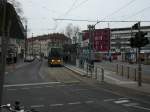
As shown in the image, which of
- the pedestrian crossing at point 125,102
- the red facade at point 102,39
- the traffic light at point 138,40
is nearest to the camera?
the pedestrian crossing at point 125,102

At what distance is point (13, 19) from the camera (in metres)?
5.71

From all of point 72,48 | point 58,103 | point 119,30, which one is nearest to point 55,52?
point 72,48

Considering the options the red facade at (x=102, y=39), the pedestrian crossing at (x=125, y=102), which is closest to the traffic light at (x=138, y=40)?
the pedestrian crossing at (x=125, y=102)

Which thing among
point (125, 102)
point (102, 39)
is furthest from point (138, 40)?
point (102, 39)

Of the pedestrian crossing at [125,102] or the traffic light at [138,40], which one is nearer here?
the pedestrian crossing at [125,102]

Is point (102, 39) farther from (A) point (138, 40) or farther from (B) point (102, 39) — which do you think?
(A) point (138, 40)

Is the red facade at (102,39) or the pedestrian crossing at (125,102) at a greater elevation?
the red facade at (102,39)

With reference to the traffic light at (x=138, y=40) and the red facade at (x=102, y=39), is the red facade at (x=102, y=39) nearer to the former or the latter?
the red facade at (x=102, y=39)

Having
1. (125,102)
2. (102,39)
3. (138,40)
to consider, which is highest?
(102,39)

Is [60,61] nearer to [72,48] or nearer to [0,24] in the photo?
[72,48]

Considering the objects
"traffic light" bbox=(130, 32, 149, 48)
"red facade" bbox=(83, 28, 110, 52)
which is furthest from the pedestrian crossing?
"red facade" bbox=(83, 28, 110, 52)

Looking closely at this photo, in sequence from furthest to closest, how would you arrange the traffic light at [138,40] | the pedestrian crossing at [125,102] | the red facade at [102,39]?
the red facade at [102,39] → the traffic light at [138,40] → the pedestrian crossing at [125,102]

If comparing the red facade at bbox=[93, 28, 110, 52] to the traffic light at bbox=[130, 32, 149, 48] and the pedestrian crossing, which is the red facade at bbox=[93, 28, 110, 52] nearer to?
the traffic light at bbox=[130, 32, 149, 48]

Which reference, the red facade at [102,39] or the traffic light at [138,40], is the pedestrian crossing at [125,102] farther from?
the red facade at [102,39]
